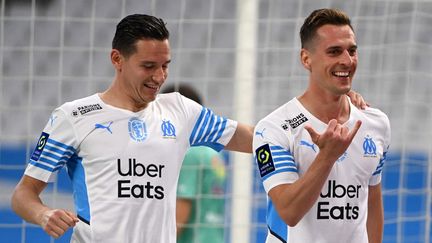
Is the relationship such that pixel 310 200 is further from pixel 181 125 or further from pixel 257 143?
pixel 181 125

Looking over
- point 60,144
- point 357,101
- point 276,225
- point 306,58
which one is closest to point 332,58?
point 306,58

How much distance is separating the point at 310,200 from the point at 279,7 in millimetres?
3451

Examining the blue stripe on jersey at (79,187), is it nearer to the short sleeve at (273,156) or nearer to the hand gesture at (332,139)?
the short sleeve at (273,156)

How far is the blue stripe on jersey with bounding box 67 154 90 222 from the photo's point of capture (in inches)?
156

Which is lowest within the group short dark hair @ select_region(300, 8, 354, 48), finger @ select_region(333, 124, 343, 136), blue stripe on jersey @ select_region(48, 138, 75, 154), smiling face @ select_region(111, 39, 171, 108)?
blue stripe on jersey @ select_region(48, 138, 75, 154)

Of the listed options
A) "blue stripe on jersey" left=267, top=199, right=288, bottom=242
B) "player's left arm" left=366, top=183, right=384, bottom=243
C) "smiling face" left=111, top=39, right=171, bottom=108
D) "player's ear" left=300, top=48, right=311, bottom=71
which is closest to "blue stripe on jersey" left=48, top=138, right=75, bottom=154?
"smiling face" left=111, top=39, right=171, bottom=108

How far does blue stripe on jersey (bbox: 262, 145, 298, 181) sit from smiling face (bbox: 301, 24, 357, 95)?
11.2 inches

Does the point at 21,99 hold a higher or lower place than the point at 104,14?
lower

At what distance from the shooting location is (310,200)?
11.8 ft

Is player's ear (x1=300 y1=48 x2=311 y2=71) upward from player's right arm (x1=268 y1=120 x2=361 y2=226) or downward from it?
upward

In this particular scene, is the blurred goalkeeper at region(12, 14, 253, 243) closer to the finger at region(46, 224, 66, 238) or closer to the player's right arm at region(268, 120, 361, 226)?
the finger at region(46, 224, 66, 238)

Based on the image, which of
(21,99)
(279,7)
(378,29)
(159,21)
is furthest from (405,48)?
(159,21)

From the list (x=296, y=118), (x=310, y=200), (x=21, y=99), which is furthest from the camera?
(x=21, y=99)

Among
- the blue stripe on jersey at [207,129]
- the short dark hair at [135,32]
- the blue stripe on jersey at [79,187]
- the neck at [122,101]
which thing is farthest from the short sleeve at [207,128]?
the blue stripe on jersey at [79,187]
